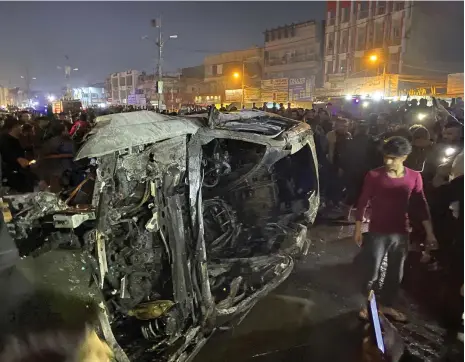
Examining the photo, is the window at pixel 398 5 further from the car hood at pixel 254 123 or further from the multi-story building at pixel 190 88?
the car hood at pixel 254 123

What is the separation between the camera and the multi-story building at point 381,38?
1335 inches

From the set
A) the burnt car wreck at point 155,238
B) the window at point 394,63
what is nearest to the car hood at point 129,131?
the burnt car wreck at point 155,238

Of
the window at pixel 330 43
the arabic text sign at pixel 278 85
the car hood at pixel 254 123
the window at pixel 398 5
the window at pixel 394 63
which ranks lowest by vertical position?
the car hood at pixel 254 123

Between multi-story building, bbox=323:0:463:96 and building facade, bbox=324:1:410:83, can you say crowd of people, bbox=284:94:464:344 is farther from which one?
building facade, bbox=324:1:410:83

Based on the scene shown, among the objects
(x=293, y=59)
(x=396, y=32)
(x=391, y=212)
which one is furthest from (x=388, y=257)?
(x=293, y=59)

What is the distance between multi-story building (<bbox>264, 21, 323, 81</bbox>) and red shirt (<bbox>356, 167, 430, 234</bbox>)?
38.0 m

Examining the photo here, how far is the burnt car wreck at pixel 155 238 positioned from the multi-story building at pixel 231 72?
1567 inches

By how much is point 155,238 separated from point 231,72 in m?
45.8

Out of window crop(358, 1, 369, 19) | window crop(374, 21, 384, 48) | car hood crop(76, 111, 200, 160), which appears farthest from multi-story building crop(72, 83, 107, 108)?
car hood crop(76, 111, 200, 160)

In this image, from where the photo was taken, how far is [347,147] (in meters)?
7.41

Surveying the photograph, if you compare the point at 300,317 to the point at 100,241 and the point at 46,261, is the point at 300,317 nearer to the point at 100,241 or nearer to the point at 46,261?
the point at 100,241

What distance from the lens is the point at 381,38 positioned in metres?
35.8

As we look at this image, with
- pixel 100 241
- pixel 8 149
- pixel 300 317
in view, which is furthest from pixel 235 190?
pixel 8 149

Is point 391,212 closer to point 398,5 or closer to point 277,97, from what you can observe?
point 277,97
